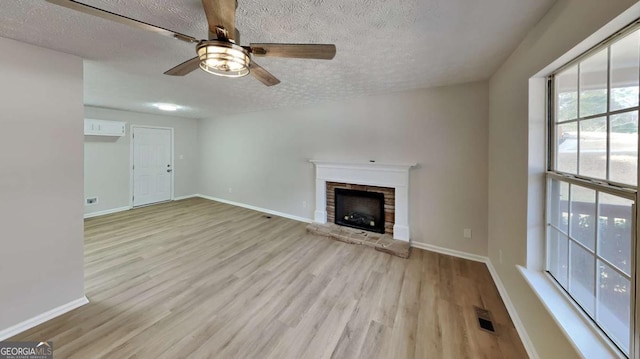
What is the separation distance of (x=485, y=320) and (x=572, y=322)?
2.58 feet

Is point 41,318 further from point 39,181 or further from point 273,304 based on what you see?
point 273,304

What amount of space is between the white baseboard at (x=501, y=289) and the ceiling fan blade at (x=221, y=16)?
8.92 feet

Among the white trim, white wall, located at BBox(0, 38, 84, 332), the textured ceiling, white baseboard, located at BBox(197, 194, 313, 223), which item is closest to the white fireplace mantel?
white baseboard, located at BBox(197, 194, 313, 223)

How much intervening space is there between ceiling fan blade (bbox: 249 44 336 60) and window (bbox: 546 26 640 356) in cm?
136

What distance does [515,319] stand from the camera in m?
1.85

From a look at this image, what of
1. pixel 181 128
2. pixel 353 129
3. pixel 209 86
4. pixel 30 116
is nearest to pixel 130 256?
pixel 30 116

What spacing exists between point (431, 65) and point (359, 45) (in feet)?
3.05

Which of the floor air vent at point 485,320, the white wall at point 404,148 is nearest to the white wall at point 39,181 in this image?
the white wall at point 404,148

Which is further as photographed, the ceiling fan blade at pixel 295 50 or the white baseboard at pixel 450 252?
the white baseboard at pixel 450 252

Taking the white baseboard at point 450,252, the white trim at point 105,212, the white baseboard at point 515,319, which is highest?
the white trim at point 105,212

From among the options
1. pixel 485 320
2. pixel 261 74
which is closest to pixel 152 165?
pixel 261 74

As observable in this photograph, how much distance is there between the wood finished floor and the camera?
1.66 m

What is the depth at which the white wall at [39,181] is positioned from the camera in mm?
1742

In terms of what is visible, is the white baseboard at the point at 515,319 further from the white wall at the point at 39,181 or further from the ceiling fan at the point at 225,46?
the white wall at the point at 39,181
